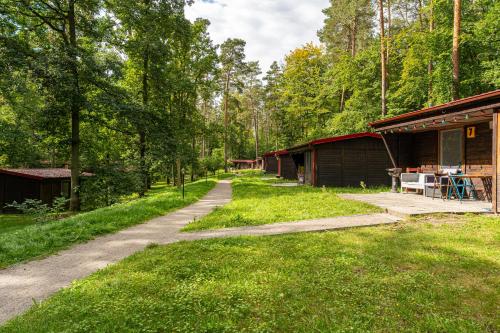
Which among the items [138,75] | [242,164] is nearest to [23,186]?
[138,75]

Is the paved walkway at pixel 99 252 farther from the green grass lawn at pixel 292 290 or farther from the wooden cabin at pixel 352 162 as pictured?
the wooden cabin at pixel 352 162

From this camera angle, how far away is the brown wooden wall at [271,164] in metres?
37.9

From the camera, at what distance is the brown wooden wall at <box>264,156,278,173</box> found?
37.9 meters

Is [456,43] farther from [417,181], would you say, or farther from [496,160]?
[496,160]

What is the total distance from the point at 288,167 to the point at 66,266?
23.3 meters

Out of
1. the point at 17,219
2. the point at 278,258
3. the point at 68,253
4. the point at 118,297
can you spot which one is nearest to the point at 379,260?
the point at 278,258

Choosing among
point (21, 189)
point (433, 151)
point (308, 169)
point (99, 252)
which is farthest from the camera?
point (21, 189)

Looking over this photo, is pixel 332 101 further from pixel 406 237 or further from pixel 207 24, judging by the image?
pixel 406 237

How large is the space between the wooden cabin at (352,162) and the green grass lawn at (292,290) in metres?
10.4

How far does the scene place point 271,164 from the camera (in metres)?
39.3

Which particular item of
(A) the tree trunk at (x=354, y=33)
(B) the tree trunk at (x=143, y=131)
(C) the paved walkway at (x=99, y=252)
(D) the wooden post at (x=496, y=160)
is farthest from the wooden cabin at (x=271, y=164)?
(D) the wooden post at (x=496, y=160)

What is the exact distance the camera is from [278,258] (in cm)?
446

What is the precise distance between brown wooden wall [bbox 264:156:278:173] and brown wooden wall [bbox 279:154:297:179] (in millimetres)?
8747

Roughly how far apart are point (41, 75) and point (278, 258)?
39.8ft
